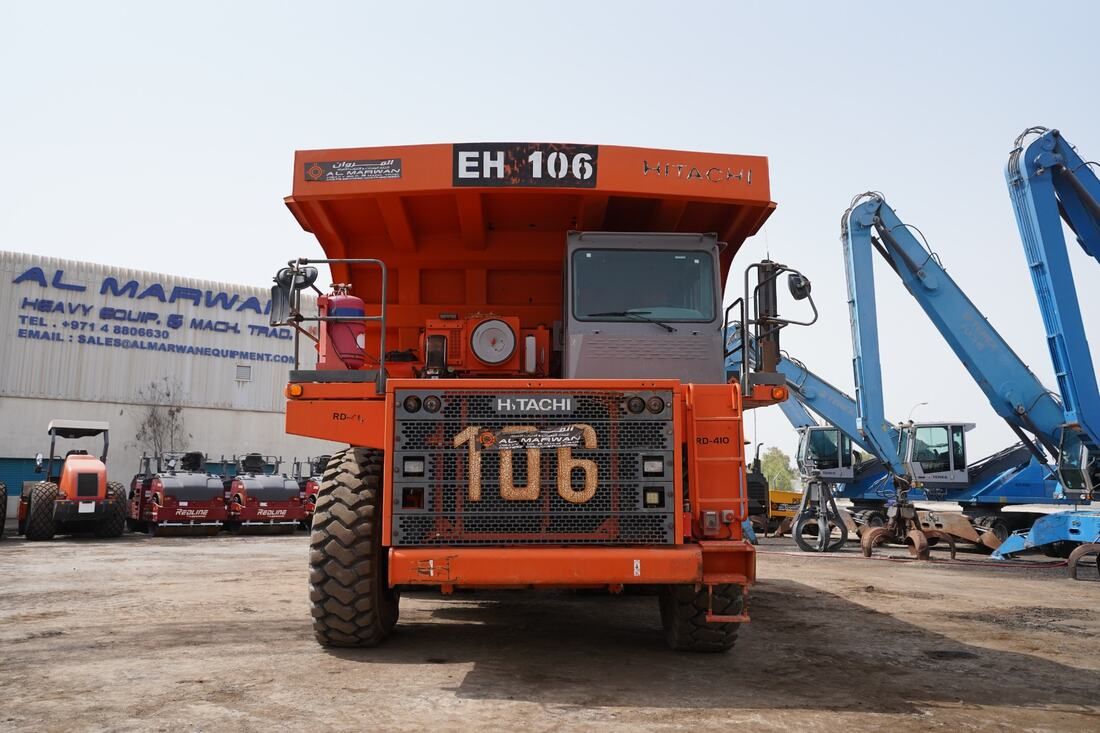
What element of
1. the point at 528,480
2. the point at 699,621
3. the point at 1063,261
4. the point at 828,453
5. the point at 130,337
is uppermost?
the point at 130,337

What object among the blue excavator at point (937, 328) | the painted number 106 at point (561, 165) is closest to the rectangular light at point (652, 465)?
the painted number 106 at point (561, 165)

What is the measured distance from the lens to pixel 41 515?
60.5 ft

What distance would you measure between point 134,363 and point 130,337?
106 cm

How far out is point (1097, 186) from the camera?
17375 millimetres

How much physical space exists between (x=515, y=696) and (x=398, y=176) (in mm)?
3855

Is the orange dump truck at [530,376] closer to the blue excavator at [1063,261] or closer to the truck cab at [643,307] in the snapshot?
the truck cab at [643,307]

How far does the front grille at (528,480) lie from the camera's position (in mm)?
5430

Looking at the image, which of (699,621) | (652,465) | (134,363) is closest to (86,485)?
(699,621)

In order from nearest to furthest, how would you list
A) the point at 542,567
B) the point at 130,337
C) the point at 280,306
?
1. the point at 542,567
2. the point at 280,306
3. the point at 130,337

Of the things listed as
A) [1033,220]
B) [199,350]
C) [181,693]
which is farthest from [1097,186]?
[199,350]

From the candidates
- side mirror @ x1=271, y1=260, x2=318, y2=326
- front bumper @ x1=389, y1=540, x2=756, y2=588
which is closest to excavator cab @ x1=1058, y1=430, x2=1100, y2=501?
front bumper @ x1=389, y1=540, x2=756, y2=588

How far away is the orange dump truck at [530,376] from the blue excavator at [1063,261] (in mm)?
12336

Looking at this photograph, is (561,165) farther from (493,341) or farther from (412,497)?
(412,497)

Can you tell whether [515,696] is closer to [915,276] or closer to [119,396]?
[915,276]
